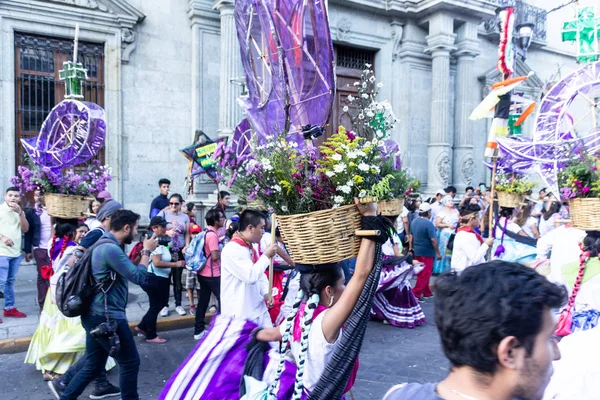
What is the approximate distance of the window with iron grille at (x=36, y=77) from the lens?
10062mm

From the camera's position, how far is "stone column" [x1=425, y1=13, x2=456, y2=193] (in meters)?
14.3

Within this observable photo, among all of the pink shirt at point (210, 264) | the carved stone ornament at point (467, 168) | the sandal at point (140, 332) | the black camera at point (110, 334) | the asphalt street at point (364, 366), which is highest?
the carved stone ornament at point (467, 168)

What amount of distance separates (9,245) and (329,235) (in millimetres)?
6486

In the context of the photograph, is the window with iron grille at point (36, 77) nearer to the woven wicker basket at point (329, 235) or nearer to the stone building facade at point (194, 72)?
the stone building facade at point (194, 72)

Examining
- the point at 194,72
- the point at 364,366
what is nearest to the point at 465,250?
the point at 364,366

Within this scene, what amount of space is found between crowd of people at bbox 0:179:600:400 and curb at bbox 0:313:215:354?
23cm

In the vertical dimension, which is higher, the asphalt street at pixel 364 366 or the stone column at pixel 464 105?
the stone column at pixel 464 105

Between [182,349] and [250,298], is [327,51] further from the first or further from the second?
[182,349]

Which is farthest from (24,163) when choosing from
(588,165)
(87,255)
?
(588,165)

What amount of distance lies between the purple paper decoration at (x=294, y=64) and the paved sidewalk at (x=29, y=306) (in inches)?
185

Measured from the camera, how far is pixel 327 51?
335 cm

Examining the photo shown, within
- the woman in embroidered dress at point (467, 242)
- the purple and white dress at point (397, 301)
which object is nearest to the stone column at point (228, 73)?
the purple and white dress at point (397, 301)

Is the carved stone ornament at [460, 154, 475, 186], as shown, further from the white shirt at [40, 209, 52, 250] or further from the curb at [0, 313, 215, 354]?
the white shirt at [40, 209, 52, 250]

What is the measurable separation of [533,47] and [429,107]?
248 inches
